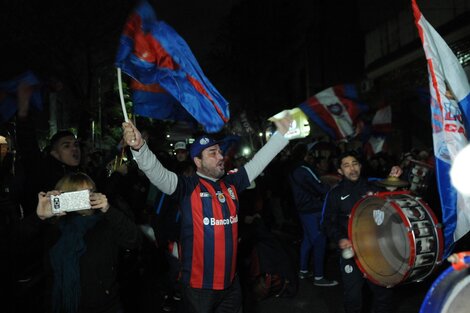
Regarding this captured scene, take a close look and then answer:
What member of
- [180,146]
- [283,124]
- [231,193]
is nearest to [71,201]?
[231,193]

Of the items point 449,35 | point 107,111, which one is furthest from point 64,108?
point 449,35

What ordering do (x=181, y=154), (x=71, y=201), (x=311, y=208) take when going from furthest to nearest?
(x=181, y=154) < (x=311, y=208) < (x=71, y=201)

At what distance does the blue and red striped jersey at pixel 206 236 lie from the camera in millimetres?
3535

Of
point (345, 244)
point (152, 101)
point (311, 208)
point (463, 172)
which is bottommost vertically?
point (345, 244)

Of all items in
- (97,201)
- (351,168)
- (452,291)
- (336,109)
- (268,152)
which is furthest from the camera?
(336,109)

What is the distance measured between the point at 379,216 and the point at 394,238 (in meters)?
0.27

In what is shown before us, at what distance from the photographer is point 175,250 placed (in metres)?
4.96

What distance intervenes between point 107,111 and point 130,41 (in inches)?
983

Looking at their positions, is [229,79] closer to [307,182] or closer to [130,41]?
[307,182]

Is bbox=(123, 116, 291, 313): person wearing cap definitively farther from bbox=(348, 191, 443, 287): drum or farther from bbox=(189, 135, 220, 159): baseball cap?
bbox=(348, 191, 443, 287): drum

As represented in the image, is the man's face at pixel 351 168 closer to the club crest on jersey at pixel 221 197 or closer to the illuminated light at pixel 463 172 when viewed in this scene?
the club crest on jersey at pixel 221 197

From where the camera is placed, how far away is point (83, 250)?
3211 mm

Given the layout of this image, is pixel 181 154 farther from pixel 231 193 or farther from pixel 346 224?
pixel 231 193

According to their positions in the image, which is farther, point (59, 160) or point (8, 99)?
point (8, 99)
